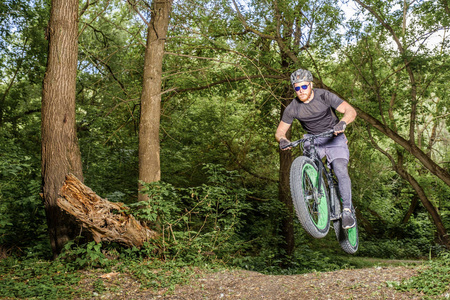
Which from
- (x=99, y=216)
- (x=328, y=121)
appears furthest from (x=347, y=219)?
(x=99, y=216)

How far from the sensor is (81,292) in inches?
245

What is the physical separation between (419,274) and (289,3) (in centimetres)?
698

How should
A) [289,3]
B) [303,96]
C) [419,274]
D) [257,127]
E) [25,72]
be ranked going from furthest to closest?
[25,72]
[257,127]
[289,3]
[419,274]
[303,96]

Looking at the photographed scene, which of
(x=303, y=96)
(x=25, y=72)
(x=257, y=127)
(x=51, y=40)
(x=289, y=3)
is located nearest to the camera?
(x=303, y=96)

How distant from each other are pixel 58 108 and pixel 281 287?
15.5 feet

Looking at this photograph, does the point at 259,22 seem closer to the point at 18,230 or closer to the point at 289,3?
the point at 289,3

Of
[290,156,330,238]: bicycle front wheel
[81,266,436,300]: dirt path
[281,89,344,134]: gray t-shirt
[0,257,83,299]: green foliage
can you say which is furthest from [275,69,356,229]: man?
[0,257,83,299]: green foliage

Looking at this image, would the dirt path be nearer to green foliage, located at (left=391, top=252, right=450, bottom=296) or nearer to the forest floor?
the forest floor

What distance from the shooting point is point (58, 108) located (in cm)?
704

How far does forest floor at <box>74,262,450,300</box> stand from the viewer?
19.1 ft

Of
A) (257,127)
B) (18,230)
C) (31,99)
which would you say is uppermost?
(31,99)

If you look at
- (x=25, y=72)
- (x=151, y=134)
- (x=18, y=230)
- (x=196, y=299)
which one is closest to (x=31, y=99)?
(x=25, y=72)

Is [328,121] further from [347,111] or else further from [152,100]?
[152,100]

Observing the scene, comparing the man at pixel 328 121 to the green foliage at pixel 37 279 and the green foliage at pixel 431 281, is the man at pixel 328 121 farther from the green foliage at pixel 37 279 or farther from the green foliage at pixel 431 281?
the green foliage at pixel 37 279
